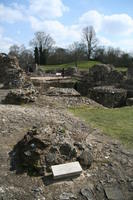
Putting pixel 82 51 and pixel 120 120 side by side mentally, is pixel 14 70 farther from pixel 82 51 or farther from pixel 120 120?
pixel 82 51

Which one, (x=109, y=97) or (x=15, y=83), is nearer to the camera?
(x=15, y=83)

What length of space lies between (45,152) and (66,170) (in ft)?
1.60

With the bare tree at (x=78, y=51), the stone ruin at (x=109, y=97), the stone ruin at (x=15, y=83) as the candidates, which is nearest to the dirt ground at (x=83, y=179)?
the stone ruin at (x=15, y=83)

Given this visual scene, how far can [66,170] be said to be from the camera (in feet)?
11.1

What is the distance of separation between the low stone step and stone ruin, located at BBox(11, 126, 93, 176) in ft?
0.46

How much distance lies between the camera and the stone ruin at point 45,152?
3523mm

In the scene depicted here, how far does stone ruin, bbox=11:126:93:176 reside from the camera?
3523 millimetres

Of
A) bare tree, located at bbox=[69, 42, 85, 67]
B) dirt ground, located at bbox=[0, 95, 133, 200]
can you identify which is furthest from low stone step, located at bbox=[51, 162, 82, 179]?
bare tree, located at bbox=[69, 42, 85, 67]

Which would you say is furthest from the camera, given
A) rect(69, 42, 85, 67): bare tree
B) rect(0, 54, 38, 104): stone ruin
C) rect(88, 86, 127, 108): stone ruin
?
rect(69, 42, 85, 67): bare tree

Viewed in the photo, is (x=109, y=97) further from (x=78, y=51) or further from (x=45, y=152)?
(x=78, y=51)

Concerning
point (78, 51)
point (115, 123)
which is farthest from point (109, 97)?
point (78, 51)

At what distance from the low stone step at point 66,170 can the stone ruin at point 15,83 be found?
455cm

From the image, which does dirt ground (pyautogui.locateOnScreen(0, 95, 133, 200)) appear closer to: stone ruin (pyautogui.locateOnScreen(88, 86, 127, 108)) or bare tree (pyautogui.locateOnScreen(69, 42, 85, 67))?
stone ruin (pyautogui.locateOnScreen(88, 86, 127, 108))

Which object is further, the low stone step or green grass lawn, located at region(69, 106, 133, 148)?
green grass lawn, located at region(69, 106, 133, 148)
